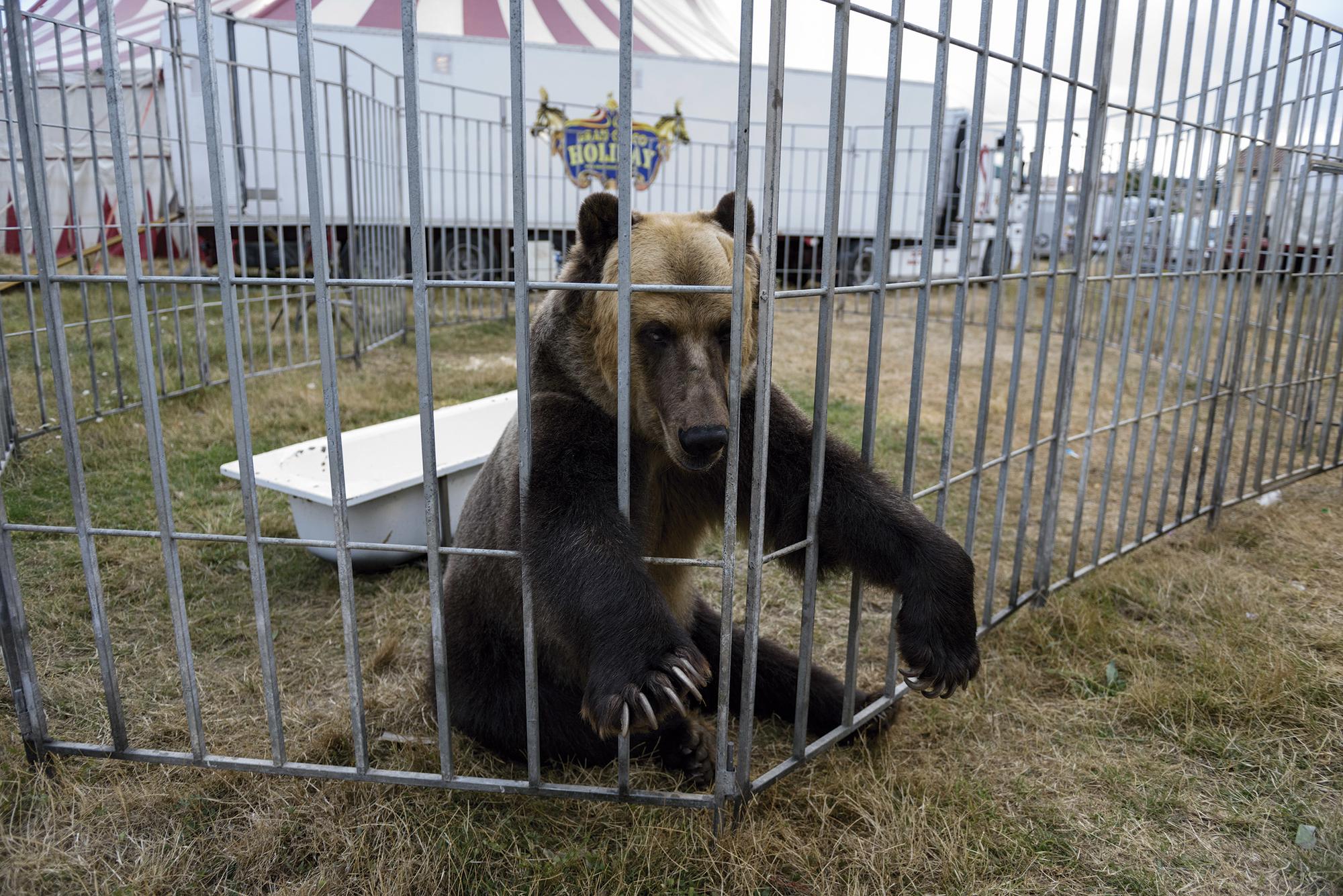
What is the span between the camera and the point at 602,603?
88.0 inches

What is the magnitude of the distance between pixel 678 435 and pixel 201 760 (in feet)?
5.44

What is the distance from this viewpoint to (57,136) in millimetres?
10969

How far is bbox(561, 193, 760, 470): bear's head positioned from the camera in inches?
89.4

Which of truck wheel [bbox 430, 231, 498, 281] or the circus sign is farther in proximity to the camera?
truck wheel [bbox 430, 231, 498, 281]

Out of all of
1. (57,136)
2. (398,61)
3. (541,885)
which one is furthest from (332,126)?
(541,885)

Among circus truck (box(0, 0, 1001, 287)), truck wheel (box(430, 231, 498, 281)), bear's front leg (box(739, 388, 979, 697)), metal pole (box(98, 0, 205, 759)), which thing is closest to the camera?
metal pole (box(98, 0, 205, 759))

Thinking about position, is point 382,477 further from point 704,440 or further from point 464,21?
point 464,21

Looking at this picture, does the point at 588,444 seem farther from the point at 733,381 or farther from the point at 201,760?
the point at 201,760

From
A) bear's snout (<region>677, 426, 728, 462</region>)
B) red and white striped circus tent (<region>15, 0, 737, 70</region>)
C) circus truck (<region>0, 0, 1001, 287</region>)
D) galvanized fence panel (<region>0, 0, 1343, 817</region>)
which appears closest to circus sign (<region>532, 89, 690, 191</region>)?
circus truck (<region>0, 0, 1001, 287</region>)

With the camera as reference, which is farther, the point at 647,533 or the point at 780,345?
the point at 780,345

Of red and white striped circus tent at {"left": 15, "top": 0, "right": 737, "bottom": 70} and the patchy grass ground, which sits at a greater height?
red and white striped circus tent at {"left": 15, "top": 0, "right": 737, "bottom": 70}

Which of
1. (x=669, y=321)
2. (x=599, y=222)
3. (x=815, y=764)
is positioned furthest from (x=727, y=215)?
(x=815, y=764)

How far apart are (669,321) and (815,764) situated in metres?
1.48

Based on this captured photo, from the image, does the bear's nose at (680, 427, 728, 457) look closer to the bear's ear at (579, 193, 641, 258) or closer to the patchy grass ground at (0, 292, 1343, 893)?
the bear's ear at (579, 193, 641, 258)
